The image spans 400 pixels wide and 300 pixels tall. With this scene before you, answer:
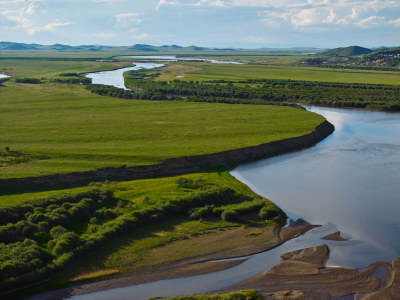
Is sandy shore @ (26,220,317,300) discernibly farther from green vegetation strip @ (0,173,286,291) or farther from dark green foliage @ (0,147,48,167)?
dark green foliage @ (0,147,48,167)

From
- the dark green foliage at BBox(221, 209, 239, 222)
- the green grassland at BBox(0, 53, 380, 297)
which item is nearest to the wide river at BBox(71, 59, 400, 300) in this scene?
the green grassland at BBox(0, 53, 380, 297)

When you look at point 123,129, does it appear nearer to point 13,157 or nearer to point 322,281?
point 13,157

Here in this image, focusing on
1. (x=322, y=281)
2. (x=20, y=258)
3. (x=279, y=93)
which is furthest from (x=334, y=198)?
(x=279, y=93)

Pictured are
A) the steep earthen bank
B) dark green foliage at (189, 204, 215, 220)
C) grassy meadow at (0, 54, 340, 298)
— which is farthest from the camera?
the steep earthen bank

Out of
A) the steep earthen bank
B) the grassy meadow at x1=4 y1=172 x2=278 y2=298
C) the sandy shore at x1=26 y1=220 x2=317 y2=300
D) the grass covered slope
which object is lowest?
the sandy shore at x1=26 y1=220 x2=317 y2=300

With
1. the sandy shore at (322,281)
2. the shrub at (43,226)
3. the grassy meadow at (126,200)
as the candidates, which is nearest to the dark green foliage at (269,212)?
the grassy meadow at (126,200)

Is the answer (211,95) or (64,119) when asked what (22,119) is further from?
(211,95)
